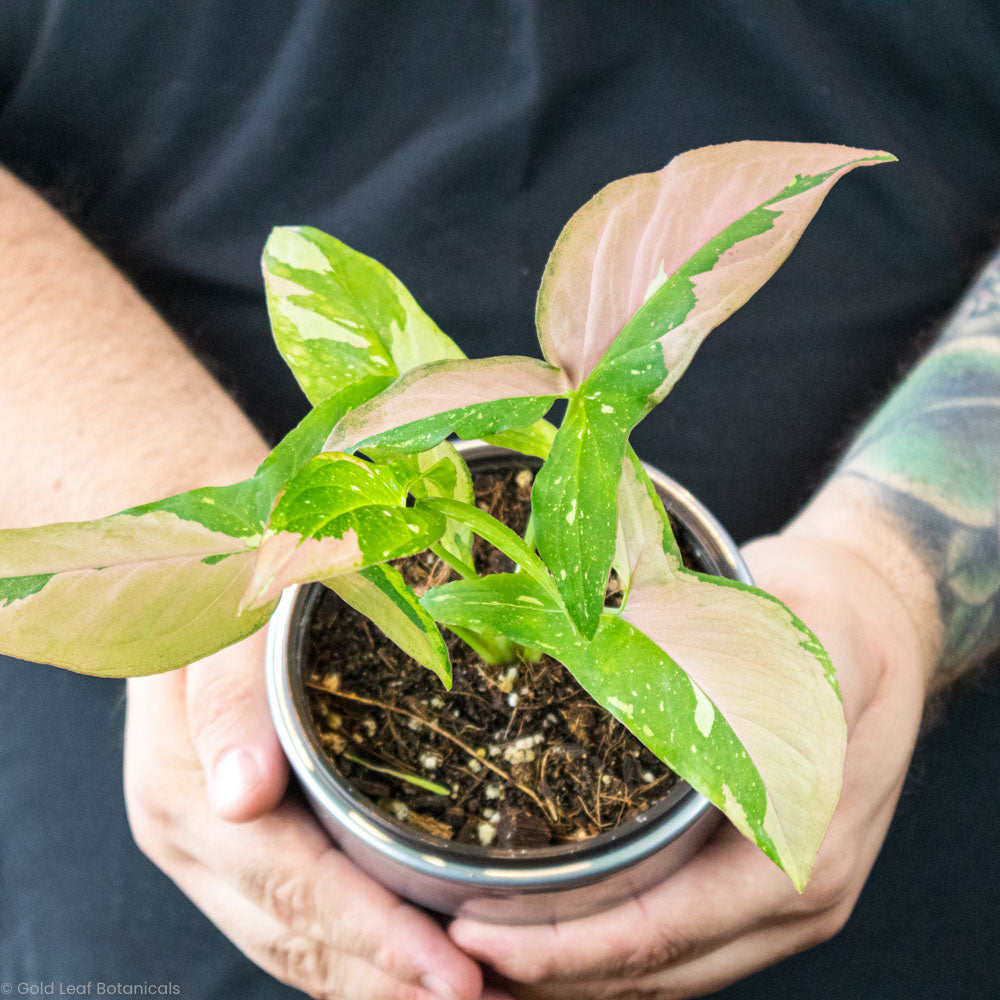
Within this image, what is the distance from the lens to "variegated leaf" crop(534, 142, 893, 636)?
24 centimetres

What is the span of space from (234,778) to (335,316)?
22 cm

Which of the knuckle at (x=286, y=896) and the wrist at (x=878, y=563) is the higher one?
the wrist at (x=878, y=563)

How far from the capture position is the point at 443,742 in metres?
0.41

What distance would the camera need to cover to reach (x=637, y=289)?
27 centimetres

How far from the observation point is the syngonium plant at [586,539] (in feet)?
0.77

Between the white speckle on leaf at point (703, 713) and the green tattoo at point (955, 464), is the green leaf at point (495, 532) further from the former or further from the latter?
the green tattoo at point (955, 464)

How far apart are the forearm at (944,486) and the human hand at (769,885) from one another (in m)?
0.07

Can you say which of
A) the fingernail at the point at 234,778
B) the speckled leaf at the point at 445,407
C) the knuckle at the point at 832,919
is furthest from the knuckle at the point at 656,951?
the speckled leaf at the point at 445,407

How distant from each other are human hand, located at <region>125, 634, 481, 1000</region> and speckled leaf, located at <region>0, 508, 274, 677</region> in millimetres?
205

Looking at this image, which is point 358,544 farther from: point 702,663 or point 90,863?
point 90,863

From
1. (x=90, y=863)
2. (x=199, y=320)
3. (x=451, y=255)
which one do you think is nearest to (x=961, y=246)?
(x=451, y=255)

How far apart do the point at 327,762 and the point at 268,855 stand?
5.3 inches

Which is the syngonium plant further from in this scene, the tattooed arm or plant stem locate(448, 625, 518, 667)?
→ the tattooed arm

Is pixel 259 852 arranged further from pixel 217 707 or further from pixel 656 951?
pixel 656 951
